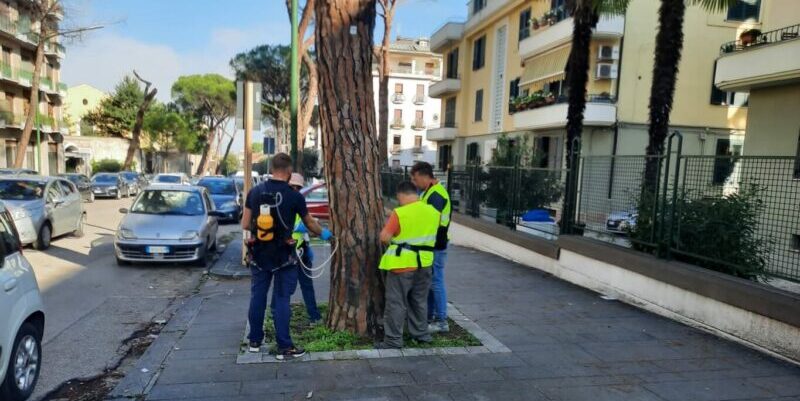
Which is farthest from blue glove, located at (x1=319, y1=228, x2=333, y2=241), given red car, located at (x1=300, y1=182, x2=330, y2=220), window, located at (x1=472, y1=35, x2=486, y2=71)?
window, located at (x1=472, y1=35, x2=486, y2=71)

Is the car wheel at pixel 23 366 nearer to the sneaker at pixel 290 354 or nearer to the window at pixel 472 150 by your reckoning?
the sneaker at pixel 290 354

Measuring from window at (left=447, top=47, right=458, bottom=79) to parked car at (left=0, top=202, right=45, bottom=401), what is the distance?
2882cm

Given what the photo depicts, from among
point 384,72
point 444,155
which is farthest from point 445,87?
point 384,72

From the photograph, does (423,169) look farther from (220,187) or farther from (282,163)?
(220,187)

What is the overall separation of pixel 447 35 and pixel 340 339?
93.3ft

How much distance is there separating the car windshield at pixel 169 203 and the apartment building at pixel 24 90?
27898mm

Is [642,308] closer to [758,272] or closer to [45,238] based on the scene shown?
[758,272]

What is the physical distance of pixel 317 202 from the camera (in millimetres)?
15188

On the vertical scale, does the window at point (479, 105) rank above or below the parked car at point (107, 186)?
above

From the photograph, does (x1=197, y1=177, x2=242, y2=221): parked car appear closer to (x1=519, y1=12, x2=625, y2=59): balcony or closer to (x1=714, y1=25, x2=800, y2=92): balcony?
(x1=519, y1=12, x2=625, y2=59): balcony

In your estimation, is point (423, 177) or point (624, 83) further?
point (624, 83)

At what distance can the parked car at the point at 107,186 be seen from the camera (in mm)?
27109

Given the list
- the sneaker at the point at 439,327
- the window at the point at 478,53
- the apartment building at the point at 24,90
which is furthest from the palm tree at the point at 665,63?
the apartment building at the point at 24,90

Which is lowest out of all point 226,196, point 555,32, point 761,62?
point 226,196
